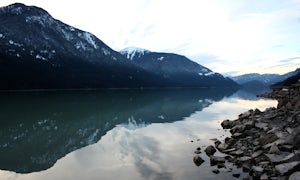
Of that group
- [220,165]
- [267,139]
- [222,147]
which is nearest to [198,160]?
[220,165]

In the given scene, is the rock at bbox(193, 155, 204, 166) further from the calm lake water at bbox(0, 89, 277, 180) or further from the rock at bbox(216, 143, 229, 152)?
the rock at bbox(216, 143, 229, 152)

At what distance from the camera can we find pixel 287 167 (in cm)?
1362

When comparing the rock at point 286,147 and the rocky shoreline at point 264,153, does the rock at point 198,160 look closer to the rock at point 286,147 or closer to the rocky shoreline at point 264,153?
the rocky shoreline at point 264,153

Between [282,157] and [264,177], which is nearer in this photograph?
[264,177]

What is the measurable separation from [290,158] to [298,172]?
2.15 metres

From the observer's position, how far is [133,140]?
27.2 meters

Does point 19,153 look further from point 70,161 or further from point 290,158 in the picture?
point 290,158

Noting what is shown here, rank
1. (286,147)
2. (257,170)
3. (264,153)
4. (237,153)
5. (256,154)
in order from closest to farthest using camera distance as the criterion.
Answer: (257,170), (286,147), (264,153), (256,154), (237,153)

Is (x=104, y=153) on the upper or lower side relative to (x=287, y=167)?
lower

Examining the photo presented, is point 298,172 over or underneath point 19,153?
over

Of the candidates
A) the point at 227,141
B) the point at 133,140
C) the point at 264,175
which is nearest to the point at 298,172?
the point at 264,175

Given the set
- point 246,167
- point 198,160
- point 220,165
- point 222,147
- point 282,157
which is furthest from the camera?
point 222,147

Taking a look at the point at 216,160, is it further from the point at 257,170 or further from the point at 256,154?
the point at 257,170

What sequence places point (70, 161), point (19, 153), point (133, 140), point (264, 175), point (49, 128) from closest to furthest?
point (264, 175) < point (70, 161) < point (19, 153) < point (133, 140) < point (49, 128)
